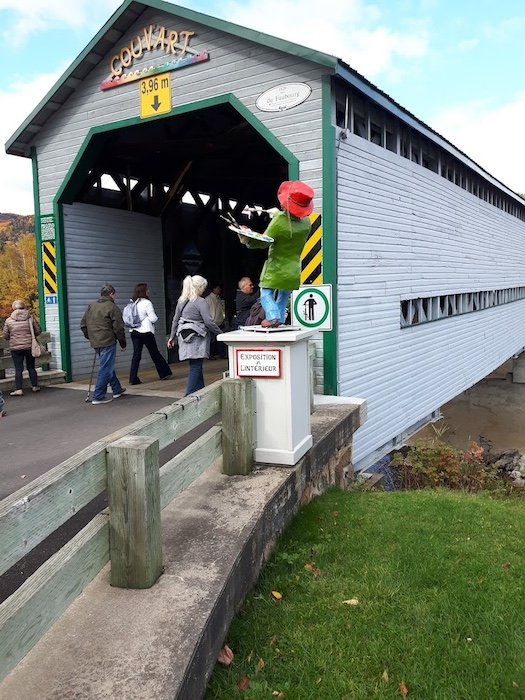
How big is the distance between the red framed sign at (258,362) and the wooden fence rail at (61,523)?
1.08 m

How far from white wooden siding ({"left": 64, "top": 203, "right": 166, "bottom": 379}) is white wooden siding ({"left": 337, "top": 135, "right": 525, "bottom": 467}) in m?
5.00

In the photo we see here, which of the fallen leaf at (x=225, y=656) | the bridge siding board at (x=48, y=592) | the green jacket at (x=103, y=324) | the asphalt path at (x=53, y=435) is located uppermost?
the green jacket at (x=103, y=324)

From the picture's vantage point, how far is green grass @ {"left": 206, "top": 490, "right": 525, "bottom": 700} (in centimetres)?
263

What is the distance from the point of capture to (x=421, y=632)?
2988 mm

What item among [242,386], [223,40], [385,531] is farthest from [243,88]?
[385,531]

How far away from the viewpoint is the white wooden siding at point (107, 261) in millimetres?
10305

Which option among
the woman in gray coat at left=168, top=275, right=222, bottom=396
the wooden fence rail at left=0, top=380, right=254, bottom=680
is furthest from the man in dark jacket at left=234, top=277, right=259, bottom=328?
the wooden fence rail at left=0, top=380, right=254, bottom=680

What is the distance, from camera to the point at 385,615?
3.15 meters

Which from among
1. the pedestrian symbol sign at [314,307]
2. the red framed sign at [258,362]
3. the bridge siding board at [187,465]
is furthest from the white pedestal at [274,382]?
the pedestrian symbol sign at [314,307]

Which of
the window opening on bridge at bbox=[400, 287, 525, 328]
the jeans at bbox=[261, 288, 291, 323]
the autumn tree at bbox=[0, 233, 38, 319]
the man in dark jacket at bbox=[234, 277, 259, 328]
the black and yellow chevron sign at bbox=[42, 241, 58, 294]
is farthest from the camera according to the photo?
the autumn tree at bbox=[0, 233, 38, 319]

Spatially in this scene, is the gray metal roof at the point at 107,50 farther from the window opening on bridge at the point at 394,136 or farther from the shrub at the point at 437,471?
the shrub at the point at 437,471

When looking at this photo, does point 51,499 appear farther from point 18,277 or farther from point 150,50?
point 18,277

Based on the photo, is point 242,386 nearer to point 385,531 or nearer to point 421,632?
point 385,531

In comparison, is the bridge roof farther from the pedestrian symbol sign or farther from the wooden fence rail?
the wooden fence rail
